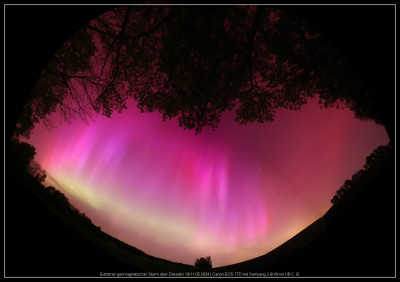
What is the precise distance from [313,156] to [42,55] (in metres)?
4.48

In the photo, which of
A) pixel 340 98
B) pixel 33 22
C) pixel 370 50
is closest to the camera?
pixel 33 22

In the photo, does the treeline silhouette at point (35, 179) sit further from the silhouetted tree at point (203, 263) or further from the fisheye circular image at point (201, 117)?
the silhouetted tree at point (203, 263)

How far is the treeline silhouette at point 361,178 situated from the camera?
2758 mm

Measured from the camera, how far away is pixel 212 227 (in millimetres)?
3973

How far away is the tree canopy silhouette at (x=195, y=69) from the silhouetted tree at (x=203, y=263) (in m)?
2.30

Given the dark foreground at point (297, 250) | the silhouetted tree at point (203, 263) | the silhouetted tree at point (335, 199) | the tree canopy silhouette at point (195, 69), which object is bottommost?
the silhouetted tree at point (203, 263)

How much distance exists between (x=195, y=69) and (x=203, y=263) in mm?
3420

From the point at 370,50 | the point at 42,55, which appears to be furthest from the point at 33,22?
the point at 370,50

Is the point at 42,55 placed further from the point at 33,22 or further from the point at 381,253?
the point at 381,253

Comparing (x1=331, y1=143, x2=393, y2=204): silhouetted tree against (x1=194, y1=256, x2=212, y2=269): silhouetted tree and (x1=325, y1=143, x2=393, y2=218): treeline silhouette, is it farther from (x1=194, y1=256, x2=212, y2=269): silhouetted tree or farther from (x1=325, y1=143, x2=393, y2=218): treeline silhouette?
(x1=194, y1=256, x2=212, y2=269): silhouetted tree

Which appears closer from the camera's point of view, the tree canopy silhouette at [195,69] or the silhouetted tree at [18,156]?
the silhouetted tree at [18,156]

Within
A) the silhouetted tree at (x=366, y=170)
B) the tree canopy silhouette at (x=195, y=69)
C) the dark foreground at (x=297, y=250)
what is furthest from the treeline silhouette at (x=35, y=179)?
the silhouetted tree at (x=366, y=170)

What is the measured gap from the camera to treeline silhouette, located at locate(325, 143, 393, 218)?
2758 mm

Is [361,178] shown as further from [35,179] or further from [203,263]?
[35,179]
